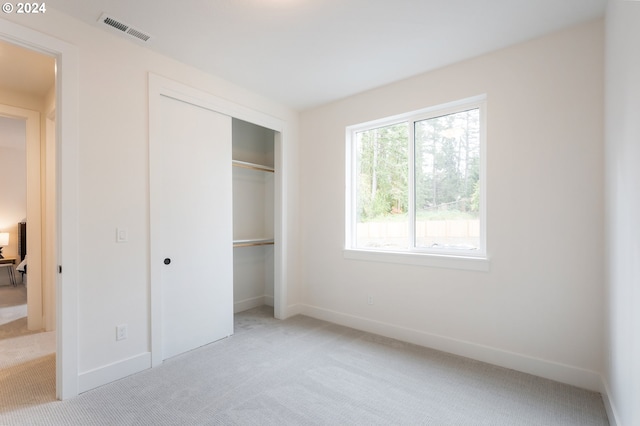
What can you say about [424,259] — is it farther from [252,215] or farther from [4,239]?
[4,239]

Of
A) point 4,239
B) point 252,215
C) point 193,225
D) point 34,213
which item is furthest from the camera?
point 4,239

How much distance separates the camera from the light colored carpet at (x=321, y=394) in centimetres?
198

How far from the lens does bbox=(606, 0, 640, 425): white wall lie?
4.82 ft

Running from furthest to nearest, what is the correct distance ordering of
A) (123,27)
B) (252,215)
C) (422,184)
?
(252,215) → (422,184) → (123,27)

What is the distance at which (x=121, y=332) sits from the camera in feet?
8.16

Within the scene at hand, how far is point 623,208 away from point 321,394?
7.21 feet

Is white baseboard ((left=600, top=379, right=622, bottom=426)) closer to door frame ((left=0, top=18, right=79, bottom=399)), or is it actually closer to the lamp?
door frame ((left=0, top=18, right=79, bottom=399))

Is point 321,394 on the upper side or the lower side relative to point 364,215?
lower

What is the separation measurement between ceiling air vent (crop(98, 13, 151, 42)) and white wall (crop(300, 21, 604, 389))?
92.1 inches

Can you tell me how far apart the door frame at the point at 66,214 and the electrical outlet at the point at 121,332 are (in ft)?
0.89

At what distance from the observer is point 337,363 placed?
8.99ft

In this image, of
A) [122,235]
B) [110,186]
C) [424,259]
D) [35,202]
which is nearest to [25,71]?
[35,202]

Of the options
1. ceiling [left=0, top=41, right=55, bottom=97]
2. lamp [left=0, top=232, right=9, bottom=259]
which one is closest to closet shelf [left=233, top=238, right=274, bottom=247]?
ceiling [left=0, top=41, right=55, bottom=97]

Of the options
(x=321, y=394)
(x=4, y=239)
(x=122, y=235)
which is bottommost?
(x=321, y=394)
